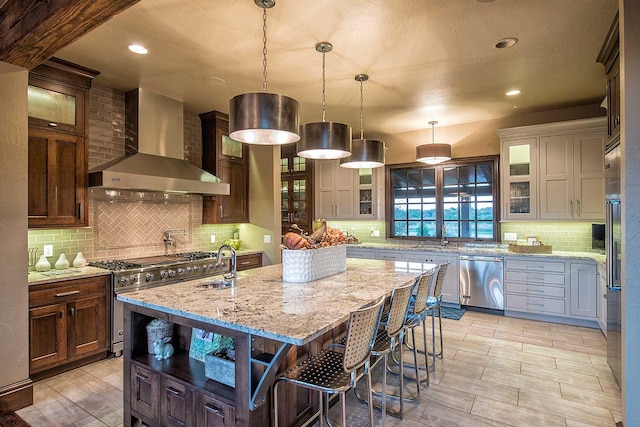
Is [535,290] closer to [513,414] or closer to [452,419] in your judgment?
[513,414]

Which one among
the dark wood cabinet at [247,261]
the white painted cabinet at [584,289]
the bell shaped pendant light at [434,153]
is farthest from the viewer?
the bell shaped pendant light at [434,153]

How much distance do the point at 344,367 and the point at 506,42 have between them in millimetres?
2858

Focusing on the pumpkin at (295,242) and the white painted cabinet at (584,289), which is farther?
the white painted cabinet at (584,289)

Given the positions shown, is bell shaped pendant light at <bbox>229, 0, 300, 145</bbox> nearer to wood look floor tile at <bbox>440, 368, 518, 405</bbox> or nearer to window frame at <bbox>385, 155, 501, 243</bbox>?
Answer: wood look floor tile at <bbox>440, 368, 518, 405</bbox>

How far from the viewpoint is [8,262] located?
2.61 metres

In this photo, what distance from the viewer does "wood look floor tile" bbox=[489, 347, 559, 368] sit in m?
3.30

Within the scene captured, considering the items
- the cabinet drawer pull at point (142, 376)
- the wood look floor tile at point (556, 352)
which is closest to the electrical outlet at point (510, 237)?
the wood look floor tile at point (556, 352)

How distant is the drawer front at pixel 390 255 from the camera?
5.47 metres

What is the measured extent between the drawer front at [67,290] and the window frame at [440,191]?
4389 mm

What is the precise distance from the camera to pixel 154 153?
4.09 metres

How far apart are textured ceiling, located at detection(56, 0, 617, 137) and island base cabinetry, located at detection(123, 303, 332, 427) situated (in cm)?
211

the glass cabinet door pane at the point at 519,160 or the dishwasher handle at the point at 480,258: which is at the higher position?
the glass cabinet door pane at the point at 519,160

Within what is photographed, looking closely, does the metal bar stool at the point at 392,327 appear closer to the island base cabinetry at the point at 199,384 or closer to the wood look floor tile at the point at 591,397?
the island base cabinetry at the point at 199,384

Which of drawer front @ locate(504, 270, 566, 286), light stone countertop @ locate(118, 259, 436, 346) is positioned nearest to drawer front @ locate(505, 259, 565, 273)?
drawer front @ locate(504, 270, 566, 286)
